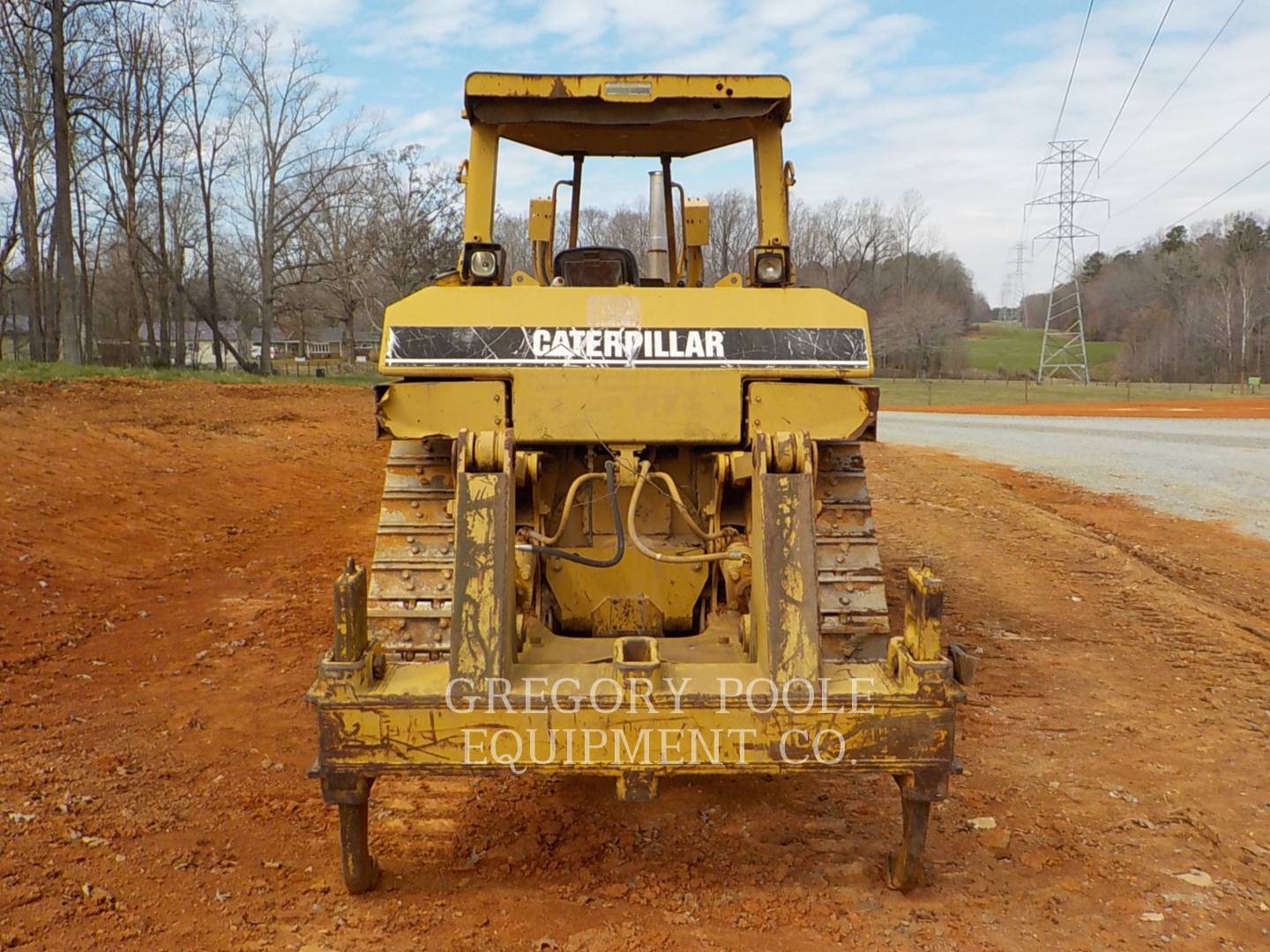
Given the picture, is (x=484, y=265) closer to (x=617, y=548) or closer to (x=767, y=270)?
(x=767, y=270)

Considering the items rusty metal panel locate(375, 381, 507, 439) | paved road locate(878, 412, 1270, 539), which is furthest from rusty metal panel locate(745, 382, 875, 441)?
paved road locate(878, 412, 1270, 539)

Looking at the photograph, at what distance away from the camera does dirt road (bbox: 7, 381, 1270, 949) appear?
307cm

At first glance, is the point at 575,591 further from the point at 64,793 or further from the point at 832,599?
the point at 64,793

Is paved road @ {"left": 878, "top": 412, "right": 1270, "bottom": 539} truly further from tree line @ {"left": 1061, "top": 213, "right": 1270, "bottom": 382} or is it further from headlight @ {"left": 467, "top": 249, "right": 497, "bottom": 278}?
tree line @ {"left": 1061, "top": 213, "right": 1270, "bottom": 382}

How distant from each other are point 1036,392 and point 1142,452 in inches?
1200

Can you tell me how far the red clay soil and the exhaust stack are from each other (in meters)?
27.2

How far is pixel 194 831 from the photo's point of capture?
3602 mm

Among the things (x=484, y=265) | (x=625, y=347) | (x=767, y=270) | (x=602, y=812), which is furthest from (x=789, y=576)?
(x=484, y=265)

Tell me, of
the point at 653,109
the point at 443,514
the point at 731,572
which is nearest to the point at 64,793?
the point at 443,514

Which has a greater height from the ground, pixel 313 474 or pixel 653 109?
pixel 653 109

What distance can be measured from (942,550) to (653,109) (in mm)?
5898

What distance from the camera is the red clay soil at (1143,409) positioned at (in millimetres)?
30511

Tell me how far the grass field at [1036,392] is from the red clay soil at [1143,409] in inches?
76.9

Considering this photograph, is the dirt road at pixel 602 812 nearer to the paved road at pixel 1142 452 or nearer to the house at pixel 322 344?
the paved road at pixel 1142 452
